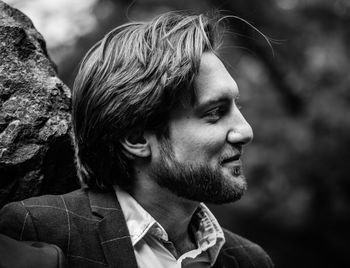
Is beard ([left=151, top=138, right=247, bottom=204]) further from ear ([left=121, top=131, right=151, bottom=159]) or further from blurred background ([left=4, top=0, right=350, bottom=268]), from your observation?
blurred background ([left=4, top=0, right=350, bottom=268])

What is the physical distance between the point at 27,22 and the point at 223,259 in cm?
139

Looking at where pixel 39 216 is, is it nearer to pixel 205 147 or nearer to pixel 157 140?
pixel 157 140

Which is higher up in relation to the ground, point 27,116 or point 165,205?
point 27,116

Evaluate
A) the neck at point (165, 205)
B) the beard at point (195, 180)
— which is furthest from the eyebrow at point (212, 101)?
the neck at point (165, 205)

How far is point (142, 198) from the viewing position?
2.48 metres

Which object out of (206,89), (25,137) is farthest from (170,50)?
(25,137)

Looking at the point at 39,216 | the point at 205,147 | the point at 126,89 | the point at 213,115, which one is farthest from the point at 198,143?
the point at 39,216

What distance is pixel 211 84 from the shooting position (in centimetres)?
248

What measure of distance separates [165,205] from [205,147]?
1.01ft

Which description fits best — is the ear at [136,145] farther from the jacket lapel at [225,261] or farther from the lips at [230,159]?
the jacket lapel at [225,261]

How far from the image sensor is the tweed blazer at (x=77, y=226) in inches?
82.0

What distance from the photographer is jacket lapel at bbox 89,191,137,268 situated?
2193mm

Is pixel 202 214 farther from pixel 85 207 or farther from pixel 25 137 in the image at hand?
pixel 25 137

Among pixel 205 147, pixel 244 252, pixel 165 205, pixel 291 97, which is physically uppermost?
pixel 205 147
